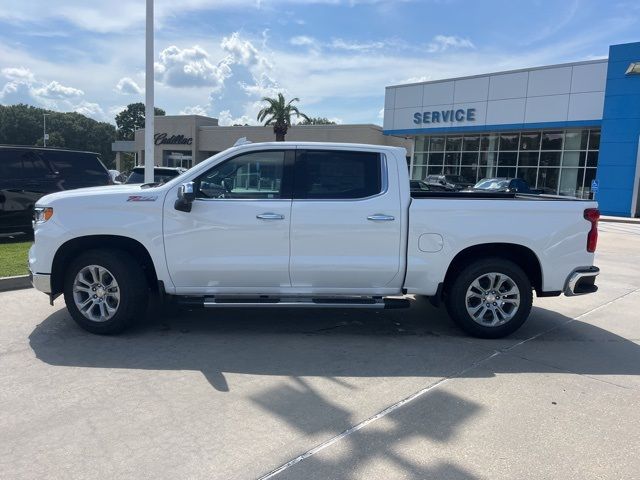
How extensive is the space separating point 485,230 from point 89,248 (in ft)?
13.3

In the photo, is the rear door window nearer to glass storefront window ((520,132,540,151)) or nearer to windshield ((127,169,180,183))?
windshield ((127,169,180,183))

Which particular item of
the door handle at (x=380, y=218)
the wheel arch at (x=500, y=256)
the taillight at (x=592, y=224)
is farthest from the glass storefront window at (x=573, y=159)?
the door handle at (x=380, y=218)

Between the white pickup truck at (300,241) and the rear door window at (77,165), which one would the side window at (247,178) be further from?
the rear door window at (77,165)

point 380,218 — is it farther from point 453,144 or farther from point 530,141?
point 453,144

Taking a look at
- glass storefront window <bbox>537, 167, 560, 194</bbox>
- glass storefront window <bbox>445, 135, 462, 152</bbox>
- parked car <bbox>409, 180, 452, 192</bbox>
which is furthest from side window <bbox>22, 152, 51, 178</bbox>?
glass storefront window <bbox>445, 135, 462, 152</bbox>

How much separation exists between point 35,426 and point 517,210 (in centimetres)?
464

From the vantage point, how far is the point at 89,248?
5473 mm

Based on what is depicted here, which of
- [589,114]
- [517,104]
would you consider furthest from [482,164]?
[589,114]

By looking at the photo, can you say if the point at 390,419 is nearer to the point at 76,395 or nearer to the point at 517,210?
the point at 76,395

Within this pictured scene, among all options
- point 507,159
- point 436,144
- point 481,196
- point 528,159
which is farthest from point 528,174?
point 481,196

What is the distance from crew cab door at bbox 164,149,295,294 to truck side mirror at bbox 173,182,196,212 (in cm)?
11

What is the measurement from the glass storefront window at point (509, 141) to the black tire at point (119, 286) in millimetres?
30296

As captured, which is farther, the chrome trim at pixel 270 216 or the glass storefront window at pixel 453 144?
the glass storefront window at pixel 453 144

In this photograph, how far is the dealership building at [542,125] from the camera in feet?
90.0
